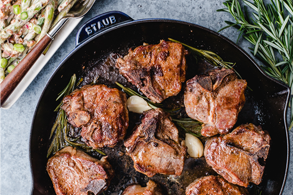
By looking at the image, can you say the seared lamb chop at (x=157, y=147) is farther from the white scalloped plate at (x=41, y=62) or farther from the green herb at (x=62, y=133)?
the white scalloped plate at (x=41, y=62)

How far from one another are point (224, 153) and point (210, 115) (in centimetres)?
51

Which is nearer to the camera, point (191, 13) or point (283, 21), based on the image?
point (283, 21)

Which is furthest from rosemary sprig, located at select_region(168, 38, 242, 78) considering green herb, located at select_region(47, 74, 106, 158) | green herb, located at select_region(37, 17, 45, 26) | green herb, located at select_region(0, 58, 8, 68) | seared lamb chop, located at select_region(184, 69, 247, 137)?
green herb, located at select_region(0, 58, 8, 68)

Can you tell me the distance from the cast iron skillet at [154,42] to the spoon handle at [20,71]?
0.36m

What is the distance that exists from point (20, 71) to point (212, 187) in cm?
287

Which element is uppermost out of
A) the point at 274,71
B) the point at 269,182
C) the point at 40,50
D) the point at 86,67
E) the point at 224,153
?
the point at 40,50

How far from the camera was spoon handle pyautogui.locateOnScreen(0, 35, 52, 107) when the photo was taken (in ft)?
9.27

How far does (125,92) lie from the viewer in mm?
3076

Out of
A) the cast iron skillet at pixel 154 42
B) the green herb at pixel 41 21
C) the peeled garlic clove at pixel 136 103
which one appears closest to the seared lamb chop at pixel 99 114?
the peeled garlic clove at pixel 136 103

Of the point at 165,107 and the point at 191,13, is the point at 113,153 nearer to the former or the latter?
the point at 165,107

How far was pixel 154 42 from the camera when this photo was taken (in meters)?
3.12

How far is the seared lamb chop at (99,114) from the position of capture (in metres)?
2.73

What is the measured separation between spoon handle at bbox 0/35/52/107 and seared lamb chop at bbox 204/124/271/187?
8.33ft

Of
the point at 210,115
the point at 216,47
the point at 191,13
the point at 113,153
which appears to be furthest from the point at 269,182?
the point at 191,13
